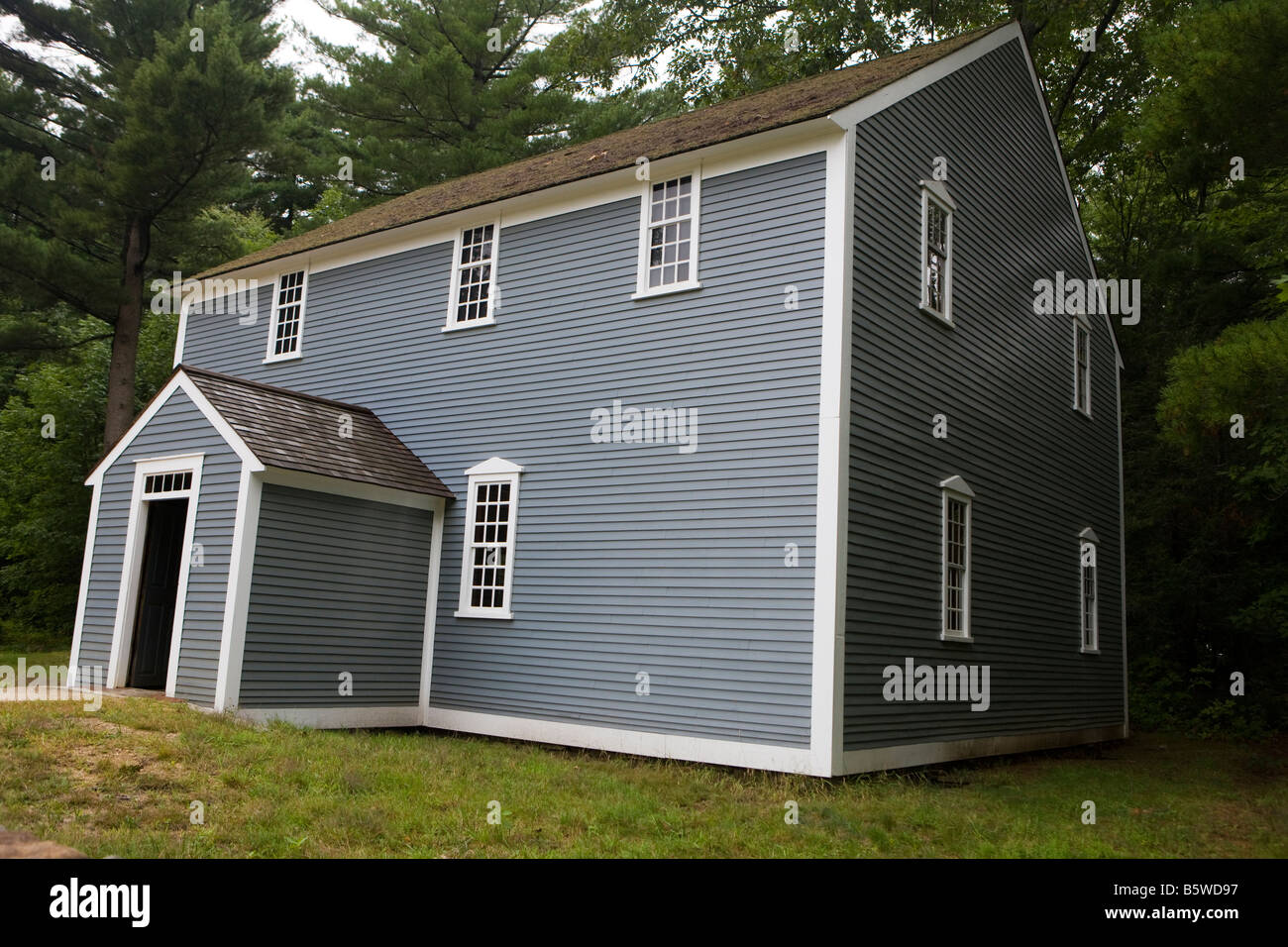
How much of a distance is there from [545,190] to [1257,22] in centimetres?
794

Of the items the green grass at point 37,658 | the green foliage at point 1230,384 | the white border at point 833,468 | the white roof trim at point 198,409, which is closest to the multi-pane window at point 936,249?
the white border at point 833,468

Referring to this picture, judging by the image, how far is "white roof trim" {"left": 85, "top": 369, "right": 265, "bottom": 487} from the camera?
463 inches

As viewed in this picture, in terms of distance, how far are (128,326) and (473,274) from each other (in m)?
12.4

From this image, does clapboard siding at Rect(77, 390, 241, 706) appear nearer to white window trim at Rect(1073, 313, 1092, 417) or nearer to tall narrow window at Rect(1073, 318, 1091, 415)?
white window trim at Rect(1073, 313, 1092, 417)

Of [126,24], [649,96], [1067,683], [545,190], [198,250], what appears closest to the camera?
[545,190]

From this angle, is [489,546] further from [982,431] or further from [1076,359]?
[1076,359]

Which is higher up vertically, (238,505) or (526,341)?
(526,341)

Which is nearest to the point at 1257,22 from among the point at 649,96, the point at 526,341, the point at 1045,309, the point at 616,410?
the point at 1045,309

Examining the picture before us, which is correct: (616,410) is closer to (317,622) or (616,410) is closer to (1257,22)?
(317,622)

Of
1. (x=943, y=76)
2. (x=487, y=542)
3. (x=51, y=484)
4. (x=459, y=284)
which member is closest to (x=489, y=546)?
(x=487, y=542)

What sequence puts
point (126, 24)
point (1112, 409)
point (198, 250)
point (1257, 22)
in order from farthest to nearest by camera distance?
1. point (198, 250)
2. point (126, 24)
3. point (1112, 409)
4. point (1257, 22)

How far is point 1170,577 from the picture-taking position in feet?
63.5

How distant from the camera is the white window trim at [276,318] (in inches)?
639

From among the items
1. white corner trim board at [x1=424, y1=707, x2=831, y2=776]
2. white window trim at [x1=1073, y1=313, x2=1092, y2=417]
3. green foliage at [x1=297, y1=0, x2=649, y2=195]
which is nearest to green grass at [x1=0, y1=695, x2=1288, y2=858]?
white corner trim board at [x1=424, y1=707, x2=831, y2=776]
